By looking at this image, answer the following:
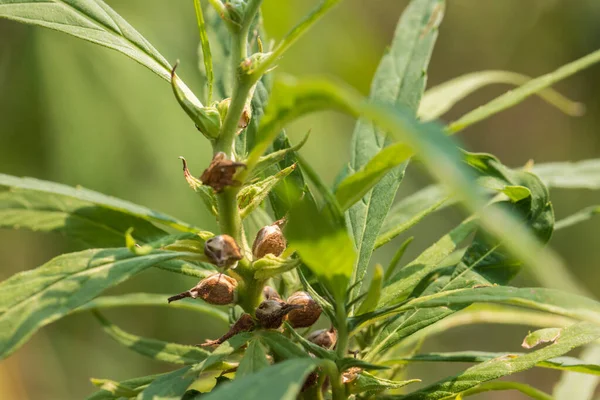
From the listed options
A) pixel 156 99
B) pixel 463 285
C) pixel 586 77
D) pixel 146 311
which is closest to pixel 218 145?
pixel 463 285

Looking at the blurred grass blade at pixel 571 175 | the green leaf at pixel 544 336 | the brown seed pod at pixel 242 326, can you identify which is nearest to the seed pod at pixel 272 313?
the brown seed pod at pixel 242 326

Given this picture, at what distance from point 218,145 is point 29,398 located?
2378mm

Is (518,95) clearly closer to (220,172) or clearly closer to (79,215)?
(220,172)

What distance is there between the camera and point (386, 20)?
13.0 feet

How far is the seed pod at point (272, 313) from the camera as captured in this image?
61 cm

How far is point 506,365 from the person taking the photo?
613 mm

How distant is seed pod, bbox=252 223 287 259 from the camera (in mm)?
613

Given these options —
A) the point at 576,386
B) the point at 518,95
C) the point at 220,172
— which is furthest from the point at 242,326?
the point at 576,386

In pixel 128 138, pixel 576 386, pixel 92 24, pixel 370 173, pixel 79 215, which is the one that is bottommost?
pixel 576 386

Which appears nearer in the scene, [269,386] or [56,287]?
[269,386]

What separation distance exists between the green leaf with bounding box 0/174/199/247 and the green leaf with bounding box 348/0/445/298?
0.17m

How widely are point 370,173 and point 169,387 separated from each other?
24 cm

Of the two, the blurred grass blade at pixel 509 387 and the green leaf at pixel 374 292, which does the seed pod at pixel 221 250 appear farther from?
the blurred grass blade at pixel 509 387

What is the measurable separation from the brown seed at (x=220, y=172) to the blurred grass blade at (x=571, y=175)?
48 centimetres
